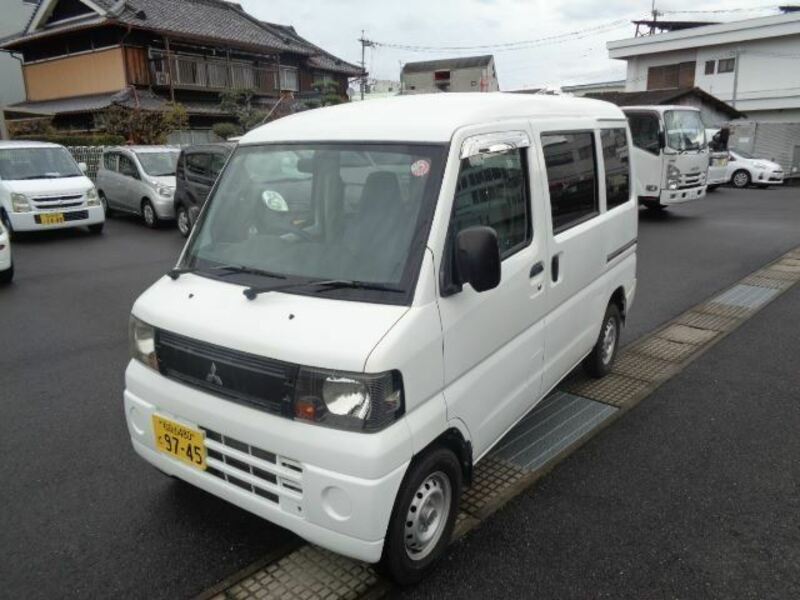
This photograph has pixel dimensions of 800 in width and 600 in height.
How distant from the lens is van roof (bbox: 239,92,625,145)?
2.60 meters

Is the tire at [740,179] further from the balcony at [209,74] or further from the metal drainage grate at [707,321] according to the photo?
the balcony at [209,74]

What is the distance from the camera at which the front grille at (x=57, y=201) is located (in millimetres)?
10312

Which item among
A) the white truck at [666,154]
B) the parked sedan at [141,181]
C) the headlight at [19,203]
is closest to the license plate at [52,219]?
the headlight at [19,203]

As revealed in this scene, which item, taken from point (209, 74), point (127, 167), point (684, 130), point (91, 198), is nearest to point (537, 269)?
point (91, 198)

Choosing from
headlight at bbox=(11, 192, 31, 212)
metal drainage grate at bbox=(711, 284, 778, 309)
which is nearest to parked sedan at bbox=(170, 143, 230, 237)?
headlight at bbox=(11, 192, 31, 212)

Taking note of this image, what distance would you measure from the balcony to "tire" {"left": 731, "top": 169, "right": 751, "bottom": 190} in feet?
60.6

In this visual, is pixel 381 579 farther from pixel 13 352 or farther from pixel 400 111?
pixel 13 352

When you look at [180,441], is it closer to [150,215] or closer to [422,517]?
[422,517]

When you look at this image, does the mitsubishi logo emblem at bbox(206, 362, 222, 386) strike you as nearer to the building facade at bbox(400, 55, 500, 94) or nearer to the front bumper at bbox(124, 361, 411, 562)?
the front bumper at bbox(124, 361, 411, 562)

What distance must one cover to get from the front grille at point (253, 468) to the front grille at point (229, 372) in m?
0.18

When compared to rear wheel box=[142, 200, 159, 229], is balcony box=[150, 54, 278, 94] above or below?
above

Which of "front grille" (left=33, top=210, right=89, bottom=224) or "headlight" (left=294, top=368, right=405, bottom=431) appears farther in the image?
"front grille" (left=33, top=210, right=89, bottom=224)

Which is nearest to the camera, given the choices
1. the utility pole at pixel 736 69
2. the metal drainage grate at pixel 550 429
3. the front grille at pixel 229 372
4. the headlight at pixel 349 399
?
the headlight at pixel 349 399

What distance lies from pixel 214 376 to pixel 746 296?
21.5ft
